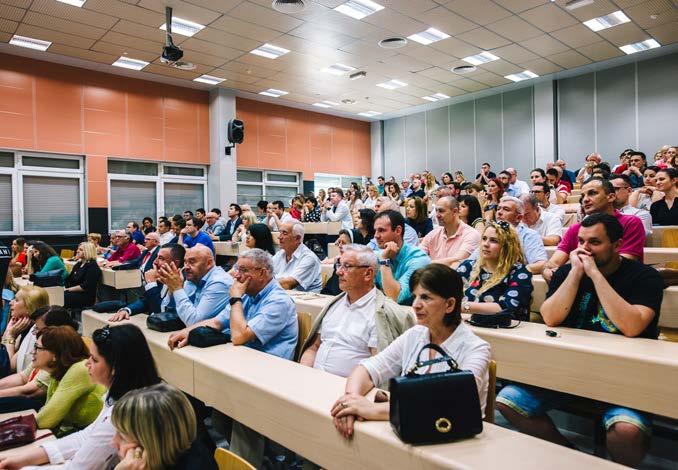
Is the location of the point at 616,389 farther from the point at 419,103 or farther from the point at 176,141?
the point at 419,103

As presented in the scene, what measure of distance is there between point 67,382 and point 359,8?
20.4 feet

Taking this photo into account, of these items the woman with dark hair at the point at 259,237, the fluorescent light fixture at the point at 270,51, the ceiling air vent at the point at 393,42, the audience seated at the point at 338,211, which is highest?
the fluorescent light fixture at the point at 270,51

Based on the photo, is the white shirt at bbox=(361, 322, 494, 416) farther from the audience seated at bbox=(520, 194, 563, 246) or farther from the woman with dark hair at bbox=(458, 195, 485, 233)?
the woman with dark hair at bbox=(458, 195, 485, 233)

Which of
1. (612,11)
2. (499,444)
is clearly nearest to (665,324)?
(499,444)

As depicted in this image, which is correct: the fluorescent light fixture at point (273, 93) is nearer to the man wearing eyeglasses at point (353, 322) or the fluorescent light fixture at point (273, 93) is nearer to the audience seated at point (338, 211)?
the audience seated at point (338, 211)

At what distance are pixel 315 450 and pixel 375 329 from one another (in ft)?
2.80

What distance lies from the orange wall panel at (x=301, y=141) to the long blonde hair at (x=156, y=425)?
426 inches

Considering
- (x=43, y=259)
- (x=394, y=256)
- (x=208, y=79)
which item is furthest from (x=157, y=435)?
(x=208, y=79)

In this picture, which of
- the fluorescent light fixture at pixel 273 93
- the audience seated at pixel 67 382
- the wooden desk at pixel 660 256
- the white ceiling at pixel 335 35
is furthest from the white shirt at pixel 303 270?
the fluorescent light fixture at pixel 273 93

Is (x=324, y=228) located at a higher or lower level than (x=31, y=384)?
higher

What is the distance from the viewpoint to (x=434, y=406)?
1269 mm

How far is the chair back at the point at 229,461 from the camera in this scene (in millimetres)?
1358

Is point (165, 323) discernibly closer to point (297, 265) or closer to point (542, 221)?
point (297, 265)

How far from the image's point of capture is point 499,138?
1198cm
